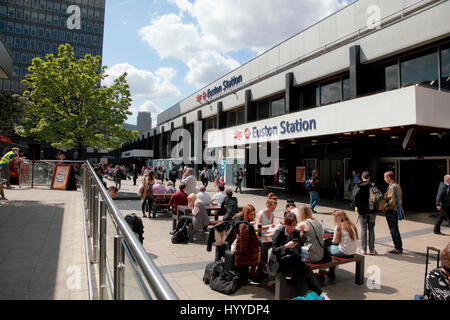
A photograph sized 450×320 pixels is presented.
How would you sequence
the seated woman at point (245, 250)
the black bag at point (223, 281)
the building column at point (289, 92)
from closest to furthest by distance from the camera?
the black bag at point (223, 281)
the seated woman at point (245, 250)
the building column at point (289, 92)

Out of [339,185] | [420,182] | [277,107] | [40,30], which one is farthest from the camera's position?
[40,30]

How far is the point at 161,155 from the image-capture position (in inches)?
1970

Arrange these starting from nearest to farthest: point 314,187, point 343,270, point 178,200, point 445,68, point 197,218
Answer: point 343,270 → point 197,218 → point 178,200 → point 445,68 → point 314,187

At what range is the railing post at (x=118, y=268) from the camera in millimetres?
2003

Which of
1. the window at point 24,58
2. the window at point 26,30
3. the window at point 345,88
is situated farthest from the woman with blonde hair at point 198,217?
the window at point 26,30

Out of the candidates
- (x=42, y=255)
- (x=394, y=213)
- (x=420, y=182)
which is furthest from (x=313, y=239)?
(x=420, y=182)

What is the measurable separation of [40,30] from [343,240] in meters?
95.6

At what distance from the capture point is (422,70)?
1338 centimetres

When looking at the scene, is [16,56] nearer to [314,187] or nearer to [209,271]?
[314,187]

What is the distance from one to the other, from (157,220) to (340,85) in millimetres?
13197

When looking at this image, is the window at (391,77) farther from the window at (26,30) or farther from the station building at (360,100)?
the window at (26,30)

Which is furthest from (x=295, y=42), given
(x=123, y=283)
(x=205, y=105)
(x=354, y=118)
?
(x=123, y=283)

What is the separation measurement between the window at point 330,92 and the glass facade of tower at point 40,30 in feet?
240
